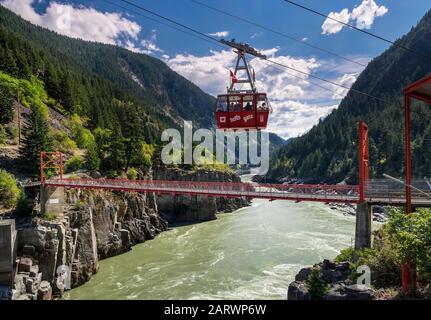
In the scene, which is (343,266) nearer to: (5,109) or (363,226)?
(363,226)

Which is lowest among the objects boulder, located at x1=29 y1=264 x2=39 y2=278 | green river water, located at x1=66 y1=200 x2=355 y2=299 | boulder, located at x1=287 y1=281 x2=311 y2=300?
green river water, located at x1=66 y1=200 x2=355 y2=299

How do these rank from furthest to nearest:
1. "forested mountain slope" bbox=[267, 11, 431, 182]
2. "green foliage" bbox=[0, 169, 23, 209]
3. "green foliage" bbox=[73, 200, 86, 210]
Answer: "forested mountain slope" bbox=[267, 11, 431, 182], "green foliage" bbox=[73, 200, 86, 210], "green foliage" bbox=[0, 169, 23, 209]

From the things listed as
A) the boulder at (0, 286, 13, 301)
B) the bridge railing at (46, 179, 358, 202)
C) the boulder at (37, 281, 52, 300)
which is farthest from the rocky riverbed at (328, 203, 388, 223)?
the boulder at (0, 286, 13, 301)

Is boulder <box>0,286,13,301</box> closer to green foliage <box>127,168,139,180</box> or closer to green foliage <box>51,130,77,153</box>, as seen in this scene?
green foliage <box>127,168,139,180</box>

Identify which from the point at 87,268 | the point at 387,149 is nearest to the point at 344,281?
the point at 87,268

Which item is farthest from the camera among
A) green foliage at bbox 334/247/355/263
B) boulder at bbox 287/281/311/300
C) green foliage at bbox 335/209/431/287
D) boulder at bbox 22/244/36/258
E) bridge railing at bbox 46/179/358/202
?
boulder at bbox 22/244/36/258

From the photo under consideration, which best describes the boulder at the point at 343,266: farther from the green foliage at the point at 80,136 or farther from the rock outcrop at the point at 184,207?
the green foliage at the point at 80,136
